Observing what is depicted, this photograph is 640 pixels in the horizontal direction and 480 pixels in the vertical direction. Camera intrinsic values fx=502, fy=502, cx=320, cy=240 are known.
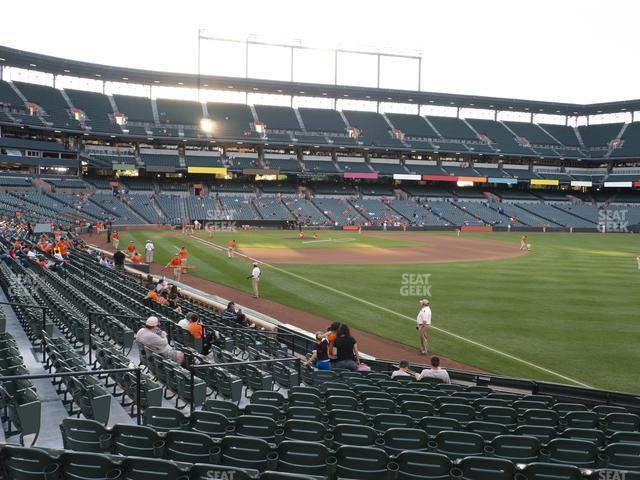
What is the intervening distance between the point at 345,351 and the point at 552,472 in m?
8.09

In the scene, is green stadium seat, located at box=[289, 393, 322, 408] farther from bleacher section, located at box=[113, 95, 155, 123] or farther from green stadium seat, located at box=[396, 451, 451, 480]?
bleacher section, located at box=[113, 95, 155, 123]

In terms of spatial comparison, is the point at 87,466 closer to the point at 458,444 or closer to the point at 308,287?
the point at 458,444

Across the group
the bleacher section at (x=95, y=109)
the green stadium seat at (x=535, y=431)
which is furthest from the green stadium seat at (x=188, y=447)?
the bleacher section at (x=95, y=109)

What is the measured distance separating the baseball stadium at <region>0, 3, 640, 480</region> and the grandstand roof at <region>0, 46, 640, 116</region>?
21.6 inches

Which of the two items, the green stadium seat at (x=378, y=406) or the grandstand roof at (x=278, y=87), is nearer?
the green stadium seat at (x=378, y=406)

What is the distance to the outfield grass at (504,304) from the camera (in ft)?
53.9

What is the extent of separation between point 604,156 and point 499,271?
76604 millimetres

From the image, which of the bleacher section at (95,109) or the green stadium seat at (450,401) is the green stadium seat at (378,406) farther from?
the bleacher section at (95,109)

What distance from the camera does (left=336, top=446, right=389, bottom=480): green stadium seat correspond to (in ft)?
16.5

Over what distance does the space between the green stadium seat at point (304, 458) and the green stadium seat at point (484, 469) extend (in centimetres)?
128

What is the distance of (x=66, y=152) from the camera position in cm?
7388

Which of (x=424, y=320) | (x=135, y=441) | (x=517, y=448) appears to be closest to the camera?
(x=135, y=441)

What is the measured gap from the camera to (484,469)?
195 inches

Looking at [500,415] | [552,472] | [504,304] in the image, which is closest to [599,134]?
[504,304]
